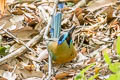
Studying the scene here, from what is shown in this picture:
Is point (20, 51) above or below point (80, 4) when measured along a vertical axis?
below

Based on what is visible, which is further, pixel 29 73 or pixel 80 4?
pixel 80 4

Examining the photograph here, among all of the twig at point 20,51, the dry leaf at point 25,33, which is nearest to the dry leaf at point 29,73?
the twig at point 20,51

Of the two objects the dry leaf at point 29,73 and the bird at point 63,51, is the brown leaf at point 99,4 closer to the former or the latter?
the bird at point 63,51

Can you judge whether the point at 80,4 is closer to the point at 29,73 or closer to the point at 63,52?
the point at 63,52

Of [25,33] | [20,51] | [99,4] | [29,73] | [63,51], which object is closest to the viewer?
[29,73]

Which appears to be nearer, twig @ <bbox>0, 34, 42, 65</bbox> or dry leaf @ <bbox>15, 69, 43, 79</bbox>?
dry leaf @ <bbox>15, 69, 43, 79</bbox>

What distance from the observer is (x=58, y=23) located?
346cm

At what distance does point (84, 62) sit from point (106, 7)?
45.0 inches

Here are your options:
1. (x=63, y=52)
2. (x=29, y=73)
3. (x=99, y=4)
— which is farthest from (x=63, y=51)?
(x=99, y=4)

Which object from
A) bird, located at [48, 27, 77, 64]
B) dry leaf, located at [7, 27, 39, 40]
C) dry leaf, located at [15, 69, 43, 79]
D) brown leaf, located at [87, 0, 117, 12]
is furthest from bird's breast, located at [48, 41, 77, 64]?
brown leaf, located at [87, 0, 117, 12]

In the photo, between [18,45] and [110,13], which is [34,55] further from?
[110,13]

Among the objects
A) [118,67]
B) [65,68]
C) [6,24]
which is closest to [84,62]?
[65,68]

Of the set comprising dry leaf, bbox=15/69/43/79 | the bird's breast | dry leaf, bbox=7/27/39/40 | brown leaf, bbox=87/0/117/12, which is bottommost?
dry leaf, bbox=15/69/43/79

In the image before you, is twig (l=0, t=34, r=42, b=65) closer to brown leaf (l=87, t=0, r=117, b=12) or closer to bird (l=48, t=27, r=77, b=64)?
bird (l=48, t=27, r=77, b=64)
